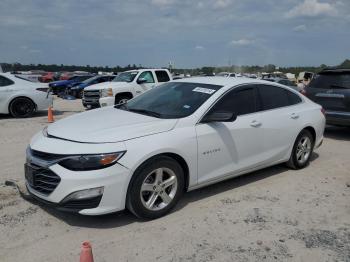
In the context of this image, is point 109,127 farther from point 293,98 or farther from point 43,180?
point 293,98

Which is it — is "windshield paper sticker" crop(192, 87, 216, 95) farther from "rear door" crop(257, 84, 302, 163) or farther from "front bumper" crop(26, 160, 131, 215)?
"front bumper" crop(26, 160, 131, 215)

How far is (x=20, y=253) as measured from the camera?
375 centimetres

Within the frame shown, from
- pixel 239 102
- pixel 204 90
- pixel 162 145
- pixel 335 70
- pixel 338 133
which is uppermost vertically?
pixel 335 70

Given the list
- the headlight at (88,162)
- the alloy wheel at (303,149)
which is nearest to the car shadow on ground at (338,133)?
the alloy wheel at (303,149)

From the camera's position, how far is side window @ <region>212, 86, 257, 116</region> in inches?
208

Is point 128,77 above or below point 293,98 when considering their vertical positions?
below

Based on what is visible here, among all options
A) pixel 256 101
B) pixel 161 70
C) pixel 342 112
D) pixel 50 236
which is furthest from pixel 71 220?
pixel 161 70

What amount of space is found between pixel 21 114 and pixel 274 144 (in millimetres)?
9970

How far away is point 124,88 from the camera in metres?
14.9

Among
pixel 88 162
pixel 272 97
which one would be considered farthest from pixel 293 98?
pixel 88 162

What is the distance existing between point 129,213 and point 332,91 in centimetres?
661

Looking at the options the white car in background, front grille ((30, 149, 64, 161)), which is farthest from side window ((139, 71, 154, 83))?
front grille ((30, 149, 64, 161))

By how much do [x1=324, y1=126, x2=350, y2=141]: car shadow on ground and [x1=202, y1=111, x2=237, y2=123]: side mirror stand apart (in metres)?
5.76

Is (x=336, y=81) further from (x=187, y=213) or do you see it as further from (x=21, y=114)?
(x=21, y=114)
